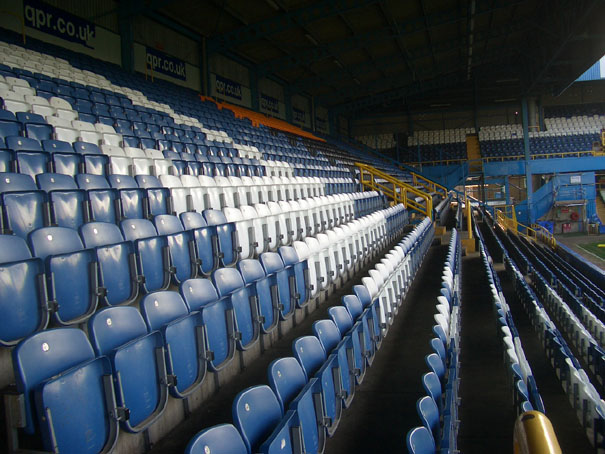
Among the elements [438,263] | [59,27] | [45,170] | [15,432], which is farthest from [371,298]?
[59,27]

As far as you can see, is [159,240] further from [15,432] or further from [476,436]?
[476,436]

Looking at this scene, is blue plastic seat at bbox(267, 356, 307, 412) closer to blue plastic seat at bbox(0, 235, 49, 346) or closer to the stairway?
blue plastic seat at bbox(0, 235, 49, 346)

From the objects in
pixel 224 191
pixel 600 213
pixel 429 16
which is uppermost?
pixel 429 16

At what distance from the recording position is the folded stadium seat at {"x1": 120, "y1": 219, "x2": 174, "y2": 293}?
8.60ft

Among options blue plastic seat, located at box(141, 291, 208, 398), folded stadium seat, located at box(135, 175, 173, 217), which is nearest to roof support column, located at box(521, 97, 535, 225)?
folded stadium seat, located at box(135, 175, 173, 217)

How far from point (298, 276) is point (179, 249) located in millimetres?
828

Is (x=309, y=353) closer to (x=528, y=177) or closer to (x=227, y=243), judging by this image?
(x=227, y=243)

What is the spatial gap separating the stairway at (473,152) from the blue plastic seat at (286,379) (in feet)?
61.4

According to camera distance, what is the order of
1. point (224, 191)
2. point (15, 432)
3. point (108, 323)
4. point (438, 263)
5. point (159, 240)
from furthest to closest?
point (438, 263) < point (224, 191) < point (159, 240) < point (108, 323) < point (15, 432)

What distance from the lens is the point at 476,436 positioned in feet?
7.66

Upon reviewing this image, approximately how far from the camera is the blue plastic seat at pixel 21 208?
251 centimetres

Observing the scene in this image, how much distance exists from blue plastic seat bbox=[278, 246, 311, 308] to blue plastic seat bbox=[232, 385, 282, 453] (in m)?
1.59

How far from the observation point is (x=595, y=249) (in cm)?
1564

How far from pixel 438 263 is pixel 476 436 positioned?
377cm
